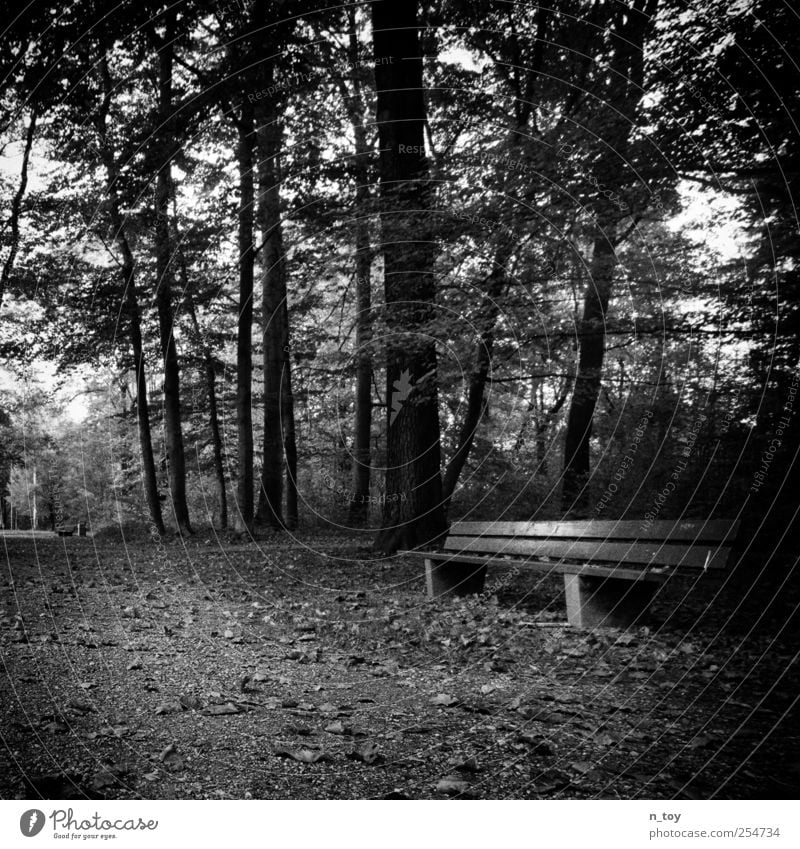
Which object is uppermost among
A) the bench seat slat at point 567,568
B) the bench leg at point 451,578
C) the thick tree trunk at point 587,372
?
the thick tree trunk at point 587,372

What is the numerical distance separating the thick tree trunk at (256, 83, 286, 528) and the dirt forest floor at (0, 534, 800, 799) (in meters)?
7.19

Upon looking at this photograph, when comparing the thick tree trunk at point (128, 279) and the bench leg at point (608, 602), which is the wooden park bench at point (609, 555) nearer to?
the bench leg at point (608, 602)

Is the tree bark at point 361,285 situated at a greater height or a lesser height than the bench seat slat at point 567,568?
greater

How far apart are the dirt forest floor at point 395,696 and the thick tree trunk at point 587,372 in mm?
3191

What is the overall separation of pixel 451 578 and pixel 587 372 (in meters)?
4.63

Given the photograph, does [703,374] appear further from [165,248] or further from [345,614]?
[165,248]

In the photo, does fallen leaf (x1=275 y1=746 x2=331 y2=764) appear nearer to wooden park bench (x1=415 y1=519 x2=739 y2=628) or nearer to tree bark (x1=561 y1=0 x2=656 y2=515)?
wooden park bench (x1=415 y1=519 x2=739 y2=628)

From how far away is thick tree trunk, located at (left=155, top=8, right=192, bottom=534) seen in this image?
327 inches

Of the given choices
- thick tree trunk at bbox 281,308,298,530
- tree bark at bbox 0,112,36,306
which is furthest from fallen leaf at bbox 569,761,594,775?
thick tree trunk at bbox 281,308,298,530

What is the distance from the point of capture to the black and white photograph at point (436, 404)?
2621 millimetres

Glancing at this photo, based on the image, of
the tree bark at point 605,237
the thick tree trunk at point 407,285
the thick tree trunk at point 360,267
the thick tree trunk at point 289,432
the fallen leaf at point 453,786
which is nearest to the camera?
the fallen leaf at point 453,786

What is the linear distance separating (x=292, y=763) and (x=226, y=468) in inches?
851

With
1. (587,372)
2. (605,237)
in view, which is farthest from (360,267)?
(605,237)

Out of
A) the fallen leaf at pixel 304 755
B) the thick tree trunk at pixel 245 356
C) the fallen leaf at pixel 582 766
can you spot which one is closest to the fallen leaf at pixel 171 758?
the fallen leaf at pixel 304 755
